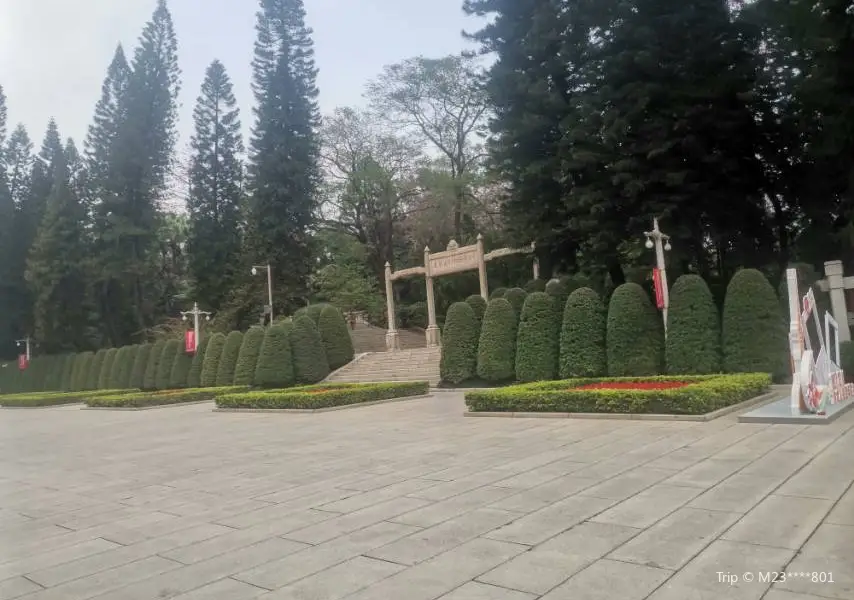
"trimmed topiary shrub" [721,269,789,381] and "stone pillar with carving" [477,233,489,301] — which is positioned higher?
"stone pillar with carving" [477,233,489,301]

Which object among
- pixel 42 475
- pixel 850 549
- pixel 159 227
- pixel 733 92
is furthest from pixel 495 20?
pixel 159 227

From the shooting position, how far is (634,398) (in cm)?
795

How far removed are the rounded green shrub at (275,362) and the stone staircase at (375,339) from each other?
830cm

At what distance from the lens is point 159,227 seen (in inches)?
1362

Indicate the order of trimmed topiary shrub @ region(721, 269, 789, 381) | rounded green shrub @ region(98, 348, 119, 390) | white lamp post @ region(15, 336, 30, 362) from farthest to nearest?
white lamp post @ region(15, 336, 30, 362)
rounded green shrub @ region(98, 348, 119, 390)
trimmed topiary shrub @ region(721, 269, 789, 381)

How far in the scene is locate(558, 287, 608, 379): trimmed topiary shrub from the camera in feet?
44.1

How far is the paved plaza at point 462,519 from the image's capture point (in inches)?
110

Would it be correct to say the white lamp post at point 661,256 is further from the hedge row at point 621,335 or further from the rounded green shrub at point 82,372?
the rounded green shrub at point 82,372

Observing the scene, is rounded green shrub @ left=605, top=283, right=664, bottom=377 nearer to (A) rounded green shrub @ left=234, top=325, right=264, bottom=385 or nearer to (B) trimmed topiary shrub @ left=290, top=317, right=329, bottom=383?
(B) trimmed topiary shrub @ left=290, top=317, right=329, bottom=383

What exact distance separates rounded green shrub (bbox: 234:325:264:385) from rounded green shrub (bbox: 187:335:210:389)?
9.29ft

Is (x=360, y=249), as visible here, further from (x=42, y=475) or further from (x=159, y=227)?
(x=42, y=475)

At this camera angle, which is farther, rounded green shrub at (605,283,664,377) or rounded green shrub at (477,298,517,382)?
rounded green shrub at (477,298,517,382)

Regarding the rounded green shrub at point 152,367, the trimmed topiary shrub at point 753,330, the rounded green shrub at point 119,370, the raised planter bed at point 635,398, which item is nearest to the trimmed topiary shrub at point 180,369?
the rounded green shrub at point 152,367

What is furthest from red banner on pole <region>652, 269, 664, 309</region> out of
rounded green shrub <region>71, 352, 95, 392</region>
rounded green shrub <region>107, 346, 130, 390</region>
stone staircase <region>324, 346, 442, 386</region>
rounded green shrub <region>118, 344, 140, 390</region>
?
rounded green shrub <region>71, 352, 95, 392</region>
